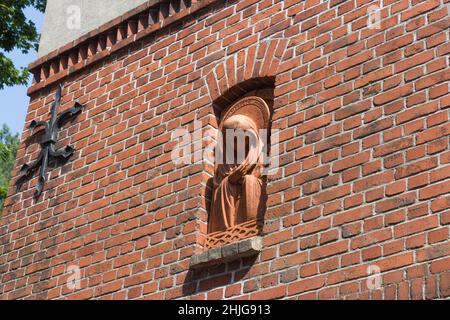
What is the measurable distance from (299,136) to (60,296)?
224 cm

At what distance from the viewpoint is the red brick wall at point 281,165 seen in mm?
5477

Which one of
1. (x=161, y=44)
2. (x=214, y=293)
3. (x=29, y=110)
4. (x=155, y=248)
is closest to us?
(x=214, y=293)

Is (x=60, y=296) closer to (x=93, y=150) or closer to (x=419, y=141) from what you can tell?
(x=93, y=150)

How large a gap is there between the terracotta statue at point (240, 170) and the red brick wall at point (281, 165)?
0.43 feet

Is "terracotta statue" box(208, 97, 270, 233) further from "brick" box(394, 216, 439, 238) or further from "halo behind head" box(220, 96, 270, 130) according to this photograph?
"brick" box(394, 216, 439, 238)

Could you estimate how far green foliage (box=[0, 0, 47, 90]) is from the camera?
1212cm

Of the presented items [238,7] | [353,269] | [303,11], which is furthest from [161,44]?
[353,269]

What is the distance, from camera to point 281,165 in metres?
6.29

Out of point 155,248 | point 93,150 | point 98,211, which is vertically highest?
point 93,150

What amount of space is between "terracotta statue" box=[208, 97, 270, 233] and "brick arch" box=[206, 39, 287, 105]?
0.46 feet

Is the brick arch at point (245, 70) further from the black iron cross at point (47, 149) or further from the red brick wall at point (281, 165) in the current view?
the black iron cross at point (47, 149)

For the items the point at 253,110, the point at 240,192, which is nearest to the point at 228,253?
the point at 240,192

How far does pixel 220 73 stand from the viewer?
7113mm
